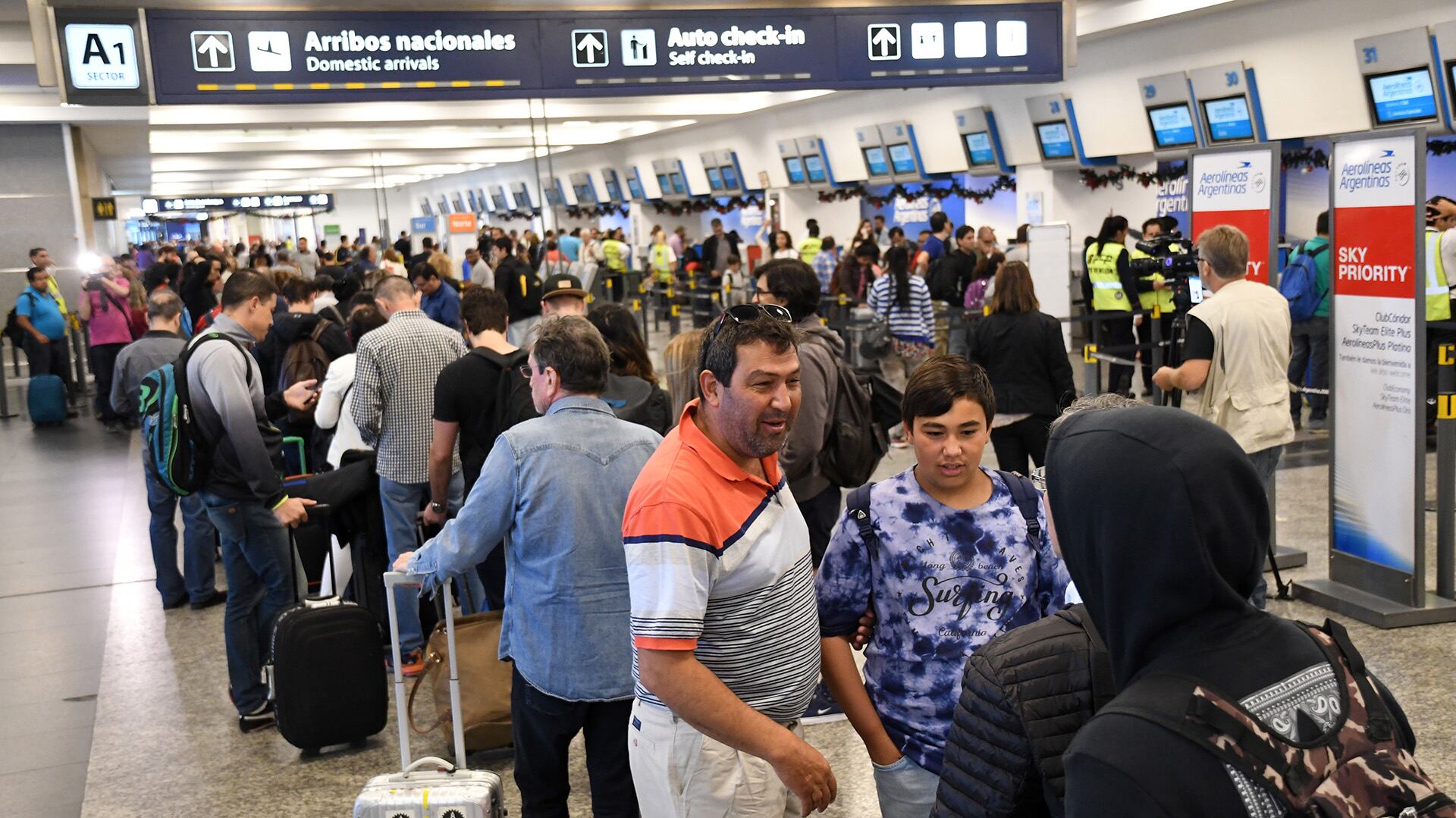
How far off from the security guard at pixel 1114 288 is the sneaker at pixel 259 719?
7901 mm

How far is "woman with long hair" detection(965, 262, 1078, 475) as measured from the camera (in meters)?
6.14

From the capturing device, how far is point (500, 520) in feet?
9.81

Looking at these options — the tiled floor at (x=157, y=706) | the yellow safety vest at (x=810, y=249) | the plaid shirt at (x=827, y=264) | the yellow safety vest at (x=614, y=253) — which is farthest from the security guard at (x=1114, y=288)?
the yellow safety vest at (x=614, y=253)

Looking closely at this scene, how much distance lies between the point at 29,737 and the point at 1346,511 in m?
5.81

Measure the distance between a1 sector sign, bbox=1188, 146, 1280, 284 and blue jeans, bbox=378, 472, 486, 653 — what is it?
13.2 ft

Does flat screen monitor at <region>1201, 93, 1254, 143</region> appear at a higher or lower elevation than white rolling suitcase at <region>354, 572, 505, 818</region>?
higher

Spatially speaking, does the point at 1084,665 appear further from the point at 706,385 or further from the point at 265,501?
the point at 265,501

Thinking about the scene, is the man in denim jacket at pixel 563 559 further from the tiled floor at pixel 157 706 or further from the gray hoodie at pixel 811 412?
the gray hoodie at pixel 811 412

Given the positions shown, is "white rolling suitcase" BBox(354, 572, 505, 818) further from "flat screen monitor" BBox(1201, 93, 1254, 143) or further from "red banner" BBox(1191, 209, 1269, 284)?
"flat screen monitor" BBox(1201, 93, 1254, 143)

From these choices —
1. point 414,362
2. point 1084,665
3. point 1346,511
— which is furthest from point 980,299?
point 1084,665

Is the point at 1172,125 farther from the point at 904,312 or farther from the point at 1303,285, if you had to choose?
the point at 904,312

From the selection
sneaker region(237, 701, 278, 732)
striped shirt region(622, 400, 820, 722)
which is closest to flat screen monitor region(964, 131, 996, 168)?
A: sneaker region(237, 701, 278, 732)

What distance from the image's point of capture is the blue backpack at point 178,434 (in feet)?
15.6

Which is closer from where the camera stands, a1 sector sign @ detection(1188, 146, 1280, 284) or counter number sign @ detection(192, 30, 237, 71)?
a1 sector sign @ detection(1188, 146, 1280, 284)
